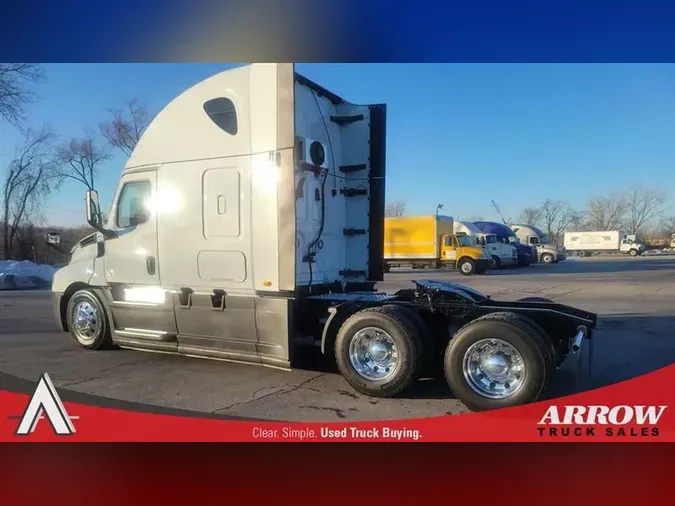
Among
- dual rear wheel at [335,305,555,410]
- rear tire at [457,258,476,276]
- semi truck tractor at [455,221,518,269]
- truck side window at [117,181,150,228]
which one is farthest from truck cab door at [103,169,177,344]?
semi truck tractor at [455,221,518,269]

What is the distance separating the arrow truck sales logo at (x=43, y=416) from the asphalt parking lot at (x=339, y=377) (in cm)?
19

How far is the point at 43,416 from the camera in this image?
123 inches

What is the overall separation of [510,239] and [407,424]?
1.60m

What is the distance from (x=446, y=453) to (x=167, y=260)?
117 inches

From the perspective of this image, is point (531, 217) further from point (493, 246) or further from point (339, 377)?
point (339, 377)

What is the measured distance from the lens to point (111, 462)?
127 inches

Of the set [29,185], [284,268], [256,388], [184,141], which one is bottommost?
[256,388]

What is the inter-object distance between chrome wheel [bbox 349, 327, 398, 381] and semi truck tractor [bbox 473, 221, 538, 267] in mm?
1129

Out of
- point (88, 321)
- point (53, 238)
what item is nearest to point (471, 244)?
point (53, 238)

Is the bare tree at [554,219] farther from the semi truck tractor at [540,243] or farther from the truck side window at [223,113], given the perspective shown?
the truck side window at [223,113]

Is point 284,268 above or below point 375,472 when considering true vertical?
above
